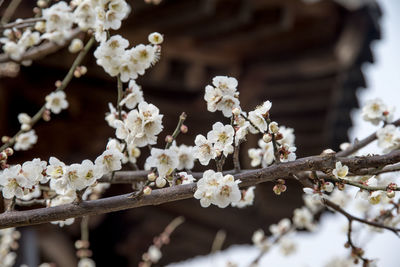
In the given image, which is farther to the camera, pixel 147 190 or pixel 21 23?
pixel 21 23

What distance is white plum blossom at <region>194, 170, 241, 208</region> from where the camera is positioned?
1188 mm

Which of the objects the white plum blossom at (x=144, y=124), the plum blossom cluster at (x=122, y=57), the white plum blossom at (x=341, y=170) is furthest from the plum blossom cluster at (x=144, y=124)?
the white plum blossom at (x=341, y=170)

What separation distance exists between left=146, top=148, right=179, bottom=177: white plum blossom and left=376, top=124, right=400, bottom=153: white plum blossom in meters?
0.77

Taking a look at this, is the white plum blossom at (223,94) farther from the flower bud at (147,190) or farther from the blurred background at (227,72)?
the blurred background at (227,72)

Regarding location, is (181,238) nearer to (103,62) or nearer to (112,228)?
(112,228)

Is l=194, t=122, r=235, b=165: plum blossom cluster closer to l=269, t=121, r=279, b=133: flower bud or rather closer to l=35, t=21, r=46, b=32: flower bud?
l=269, t=121, r=279, b=133: flower bud

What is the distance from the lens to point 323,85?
364 cm

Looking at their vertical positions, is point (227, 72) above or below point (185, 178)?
above

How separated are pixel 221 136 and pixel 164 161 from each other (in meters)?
0.16

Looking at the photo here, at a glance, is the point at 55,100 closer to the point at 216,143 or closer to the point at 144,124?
the point at 144,124

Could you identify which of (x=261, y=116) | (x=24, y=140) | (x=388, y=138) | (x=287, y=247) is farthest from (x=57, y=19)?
(x=287, y=247)

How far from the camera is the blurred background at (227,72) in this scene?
3.04 meters

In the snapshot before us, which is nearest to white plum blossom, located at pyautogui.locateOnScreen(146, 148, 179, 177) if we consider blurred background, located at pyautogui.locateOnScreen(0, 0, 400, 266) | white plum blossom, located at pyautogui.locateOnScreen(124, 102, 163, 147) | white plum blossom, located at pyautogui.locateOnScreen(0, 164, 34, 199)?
white plum blossom, located at pyautogui.locateOnScreen(124, 102, 163, 147)

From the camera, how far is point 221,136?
1282 mm
